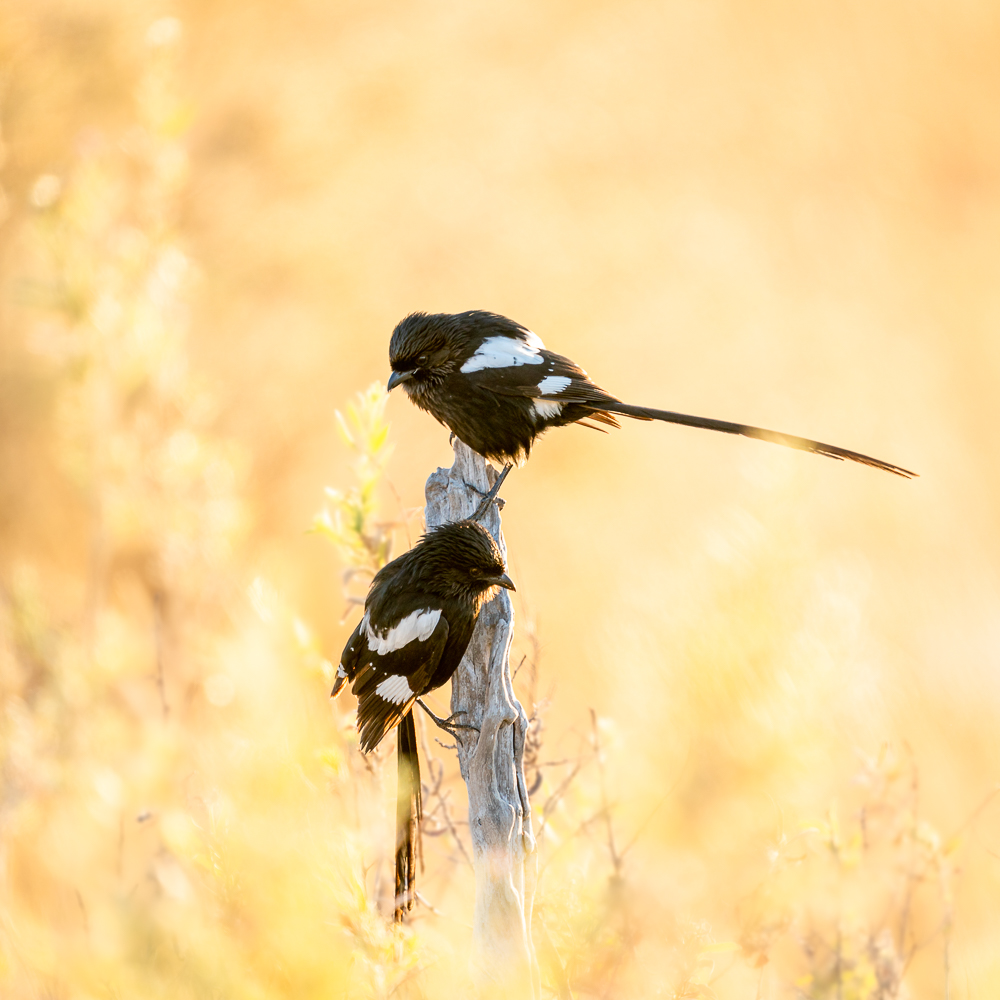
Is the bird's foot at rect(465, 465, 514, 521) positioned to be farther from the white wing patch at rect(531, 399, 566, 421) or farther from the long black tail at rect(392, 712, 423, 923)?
the long black tail at rect(392, 712, 423, 923)

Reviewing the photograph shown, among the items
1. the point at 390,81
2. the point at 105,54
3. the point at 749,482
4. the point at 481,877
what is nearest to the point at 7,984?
the point at 481,877

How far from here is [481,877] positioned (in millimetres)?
1920

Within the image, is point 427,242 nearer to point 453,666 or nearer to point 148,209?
point 148,209

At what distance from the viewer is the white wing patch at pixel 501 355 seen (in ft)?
9.27

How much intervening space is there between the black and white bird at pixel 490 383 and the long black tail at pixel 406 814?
1.03 meters

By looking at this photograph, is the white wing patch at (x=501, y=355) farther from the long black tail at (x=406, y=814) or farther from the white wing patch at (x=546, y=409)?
the long black tail at (x=406, y=814)

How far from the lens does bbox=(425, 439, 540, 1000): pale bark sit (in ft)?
6.21

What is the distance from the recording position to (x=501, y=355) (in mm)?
2850

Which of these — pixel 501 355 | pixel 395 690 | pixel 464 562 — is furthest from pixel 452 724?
pixel 501 355

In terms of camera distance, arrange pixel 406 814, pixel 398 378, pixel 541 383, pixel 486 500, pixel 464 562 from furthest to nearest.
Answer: pixel 398 378 → pixel 541 383 → pixel 486 500 → pixel 464 562 → pixel 406 814

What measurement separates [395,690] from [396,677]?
29mm

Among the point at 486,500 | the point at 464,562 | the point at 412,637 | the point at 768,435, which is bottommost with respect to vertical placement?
the point at 412,637

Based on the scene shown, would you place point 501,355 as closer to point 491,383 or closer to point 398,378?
point 491,383

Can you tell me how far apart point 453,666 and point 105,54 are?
9501mm
